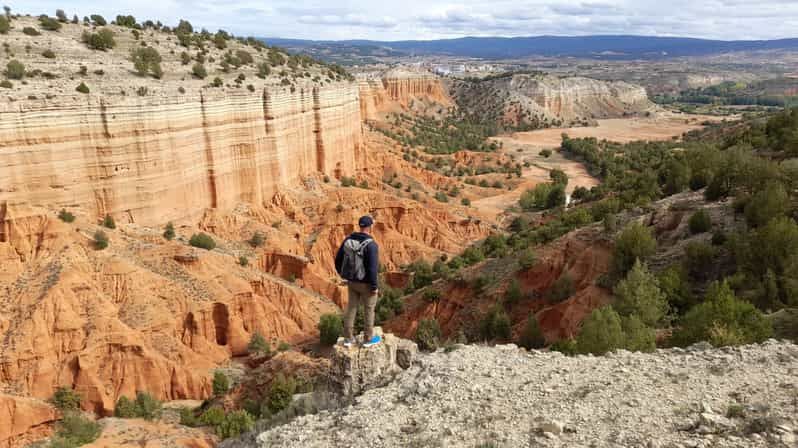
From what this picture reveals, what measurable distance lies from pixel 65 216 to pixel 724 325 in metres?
25.0

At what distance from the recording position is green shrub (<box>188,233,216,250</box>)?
2800 cm

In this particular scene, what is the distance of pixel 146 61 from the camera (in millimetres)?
29531

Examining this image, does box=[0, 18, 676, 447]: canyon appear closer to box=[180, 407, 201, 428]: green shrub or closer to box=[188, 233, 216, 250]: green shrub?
box=[188, 233, 216, 250]: green shrub

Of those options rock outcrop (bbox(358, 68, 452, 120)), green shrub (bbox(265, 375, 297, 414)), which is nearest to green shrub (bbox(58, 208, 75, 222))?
green shrub (bbox(265, 375, 297, 414))

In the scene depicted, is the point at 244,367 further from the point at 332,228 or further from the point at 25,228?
the point at 332,228

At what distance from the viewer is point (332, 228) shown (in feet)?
119

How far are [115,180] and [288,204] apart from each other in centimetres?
1220

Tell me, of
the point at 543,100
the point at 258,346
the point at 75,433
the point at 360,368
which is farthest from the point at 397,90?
the point at 360,368

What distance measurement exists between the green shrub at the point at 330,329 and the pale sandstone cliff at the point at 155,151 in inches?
410

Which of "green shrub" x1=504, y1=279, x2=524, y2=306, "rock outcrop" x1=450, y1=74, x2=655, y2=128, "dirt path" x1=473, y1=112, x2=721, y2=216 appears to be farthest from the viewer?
"rock outcrop" x1=450, y1=74, x2=655, y2=128

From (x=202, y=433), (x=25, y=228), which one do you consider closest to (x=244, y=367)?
(x=202, y=433)

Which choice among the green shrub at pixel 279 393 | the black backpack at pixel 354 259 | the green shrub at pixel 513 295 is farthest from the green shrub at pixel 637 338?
the green shrub at pixel 279 393

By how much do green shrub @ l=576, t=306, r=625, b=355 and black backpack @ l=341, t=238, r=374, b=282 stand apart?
20.0 ft

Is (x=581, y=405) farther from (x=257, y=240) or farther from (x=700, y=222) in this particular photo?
(x=257, y=240)
